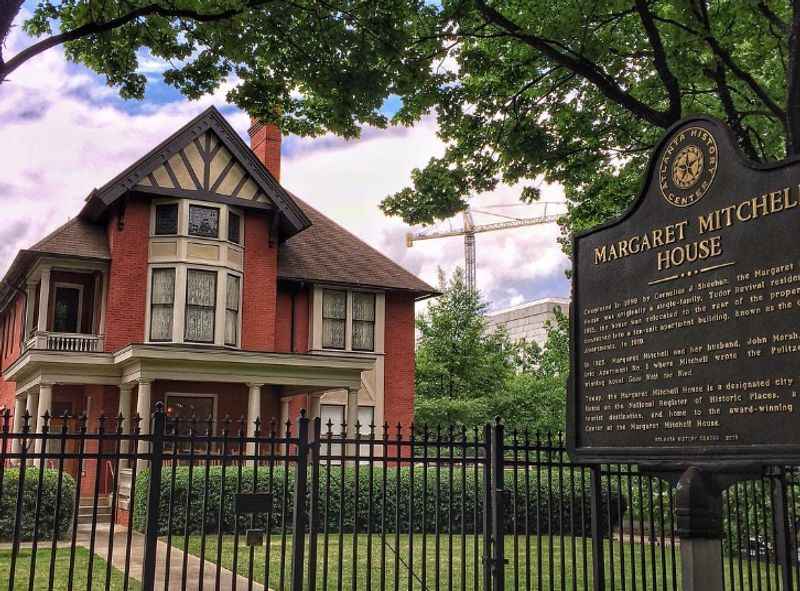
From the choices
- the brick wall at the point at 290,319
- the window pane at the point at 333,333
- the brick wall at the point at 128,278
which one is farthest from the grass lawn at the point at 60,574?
the window pane at the point at 333,333

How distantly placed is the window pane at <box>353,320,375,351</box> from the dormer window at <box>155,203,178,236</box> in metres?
6.92

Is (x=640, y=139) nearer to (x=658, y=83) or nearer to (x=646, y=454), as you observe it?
(x=658, y=83)

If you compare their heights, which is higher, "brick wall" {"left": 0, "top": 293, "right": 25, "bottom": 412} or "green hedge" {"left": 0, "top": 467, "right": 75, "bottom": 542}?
"brick wall" {"left": 0, "top": 293, "right": 25, "bottom": 412}

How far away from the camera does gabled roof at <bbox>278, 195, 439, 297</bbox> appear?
2864 cm

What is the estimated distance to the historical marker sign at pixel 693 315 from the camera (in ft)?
18.7

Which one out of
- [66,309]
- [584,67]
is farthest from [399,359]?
[584,67]

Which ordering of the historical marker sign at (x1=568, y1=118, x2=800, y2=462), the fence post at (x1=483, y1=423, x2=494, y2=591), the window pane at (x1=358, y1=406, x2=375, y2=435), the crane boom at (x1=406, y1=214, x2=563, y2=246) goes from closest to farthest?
the historical marker sign at (x1=568, y1=118, x2=800, y2=462), the fence post at (x1=483, y1=423, x2=494, y2=591), the window pane at (x1=358, y1=406, x2=375, y2=435), the crane boom at (x1=406, y1=214, x2=563, y2=246)

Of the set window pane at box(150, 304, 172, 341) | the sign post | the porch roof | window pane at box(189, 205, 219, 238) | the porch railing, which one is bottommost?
the sign post

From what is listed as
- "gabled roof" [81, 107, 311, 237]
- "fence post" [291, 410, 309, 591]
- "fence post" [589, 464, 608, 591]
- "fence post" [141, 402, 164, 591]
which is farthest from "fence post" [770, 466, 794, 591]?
"gabled roof" [81, 107, 311, 237]

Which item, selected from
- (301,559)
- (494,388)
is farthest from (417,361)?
(301,559)

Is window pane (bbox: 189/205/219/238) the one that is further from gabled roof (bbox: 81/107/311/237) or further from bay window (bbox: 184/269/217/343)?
bay window (bbox: 184/269/217/343)

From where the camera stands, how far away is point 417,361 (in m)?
42.4

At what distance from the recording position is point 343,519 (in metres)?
8.16

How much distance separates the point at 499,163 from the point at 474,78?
5.38 feet
